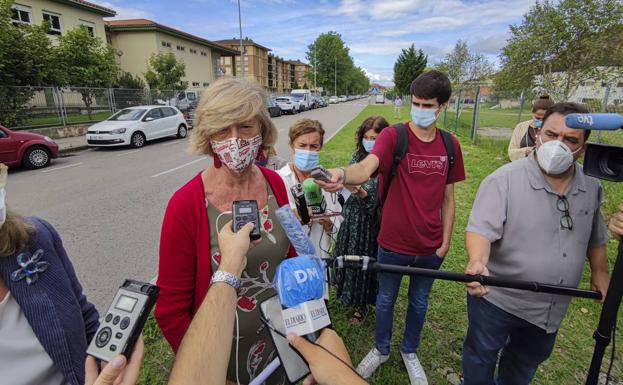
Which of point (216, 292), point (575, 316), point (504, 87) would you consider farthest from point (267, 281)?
point (504, 87)

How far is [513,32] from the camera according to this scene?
11.2 m

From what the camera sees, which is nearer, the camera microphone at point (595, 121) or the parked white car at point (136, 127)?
the camera microphone at point (595, 121)

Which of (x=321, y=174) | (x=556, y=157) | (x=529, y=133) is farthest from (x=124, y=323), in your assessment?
(x=529, y=133)

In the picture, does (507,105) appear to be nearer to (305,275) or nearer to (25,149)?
(305,275)

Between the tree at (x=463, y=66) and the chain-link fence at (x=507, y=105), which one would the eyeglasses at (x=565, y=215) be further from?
Answer: the tree at (x=463, y=66)

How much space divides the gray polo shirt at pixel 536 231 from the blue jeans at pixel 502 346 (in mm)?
94

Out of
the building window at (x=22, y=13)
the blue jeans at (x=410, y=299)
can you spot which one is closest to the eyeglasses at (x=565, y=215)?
the blue jeans at (x=410, y=299)

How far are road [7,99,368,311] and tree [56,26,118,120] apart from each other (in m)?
6.47

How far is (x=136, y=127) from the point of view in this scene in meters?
12.4

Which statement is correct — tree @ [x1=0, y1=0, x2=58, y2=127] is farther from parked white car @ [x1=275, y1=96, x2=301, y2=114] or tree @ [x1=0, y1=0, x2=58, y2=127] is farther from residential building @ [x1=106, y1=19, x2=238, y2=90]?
parked white car @ [x1=275, y1=96, x2=301, y2=114]

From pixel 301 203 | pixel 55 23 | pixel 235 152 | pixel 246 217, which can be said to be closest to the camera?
pixel 246 217

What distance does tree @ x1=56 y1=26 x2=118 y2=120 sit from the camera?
50.8ft

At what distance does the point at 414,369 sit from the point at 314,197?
153 cm

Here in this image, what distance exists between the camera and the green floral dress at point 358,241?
2.93 meters
